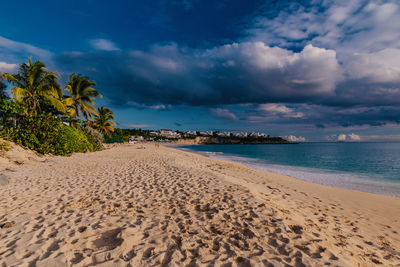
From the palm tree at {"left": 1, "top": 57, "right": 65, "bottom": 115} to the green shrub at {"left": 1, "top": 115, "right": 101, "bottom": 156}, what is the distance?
7.06 ft

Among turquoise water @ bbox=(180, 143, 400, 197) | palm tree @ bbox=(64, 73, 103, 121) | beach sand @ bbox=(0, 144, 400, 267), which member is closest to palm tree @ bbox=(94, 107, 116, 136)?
palm tree @ bbox=(64, 73, 103, 121)

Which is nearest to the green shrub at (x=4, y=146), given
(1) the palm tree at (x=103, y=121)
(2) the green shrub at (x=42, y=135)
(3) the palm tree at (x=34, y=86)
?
(2) the green shrub at (x=42, y=135)

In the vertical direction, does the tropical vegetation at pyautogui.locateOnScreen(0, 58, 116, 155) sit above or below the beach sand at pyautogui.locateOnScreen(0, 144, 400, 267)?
above

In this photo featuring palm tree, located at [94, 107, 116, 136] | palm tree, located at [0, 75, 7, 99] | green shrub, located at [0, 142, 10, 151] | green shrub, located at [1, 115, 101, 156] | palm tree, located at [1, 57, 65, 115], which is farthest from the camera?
palm tree, located at [94, 107, 116, 136]

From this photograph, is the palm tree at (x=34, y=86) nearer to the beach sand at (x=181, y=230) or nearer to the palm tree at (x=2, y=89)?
the palm tree at (x=2, y=89)

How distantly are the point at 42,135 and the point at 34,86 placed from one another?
21.1 feet

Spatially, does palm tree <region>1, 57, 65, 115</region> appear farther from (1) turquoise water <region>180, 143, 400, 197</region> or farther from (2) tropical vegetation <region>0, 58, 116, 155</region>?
(1) turquoise water <region>180, 143, 400, 197</region>

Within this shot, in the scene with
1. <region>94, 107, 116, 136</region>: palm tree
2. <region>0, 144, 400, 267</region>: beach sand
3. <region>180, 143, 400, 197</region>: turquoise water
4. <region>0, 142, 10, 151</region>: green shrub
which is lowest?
<region>180, 143, 400, 197</region>: turquoise water

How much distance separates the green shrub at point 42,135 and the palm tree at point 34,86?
2153mm

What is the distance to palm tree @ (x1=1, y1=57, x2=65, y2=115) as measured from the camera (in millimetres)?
16594

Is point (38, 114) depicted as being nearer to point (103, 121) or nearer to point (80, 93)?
point (80, 93)

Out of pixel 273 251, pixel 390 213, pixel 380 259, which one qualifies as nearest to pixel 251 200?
pixel 273 251

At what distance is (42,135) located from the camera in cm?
1496

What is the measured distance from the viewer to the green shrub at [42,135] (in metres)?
13.9
